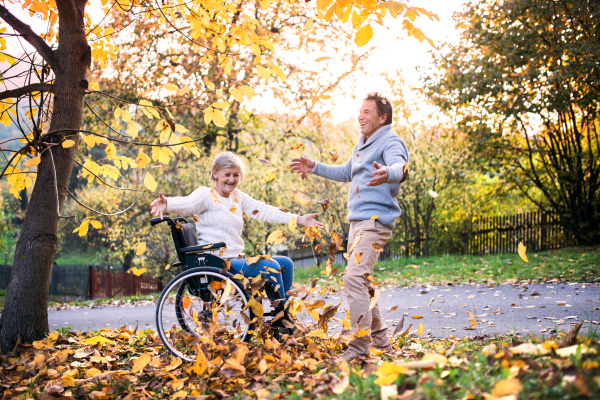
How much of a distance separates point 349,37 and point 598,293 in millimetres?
→ 9876

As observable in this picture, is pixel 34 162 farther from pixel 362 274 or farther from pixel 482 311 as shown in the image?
pixel 482 311

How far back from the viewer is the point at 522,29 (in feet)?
37.9

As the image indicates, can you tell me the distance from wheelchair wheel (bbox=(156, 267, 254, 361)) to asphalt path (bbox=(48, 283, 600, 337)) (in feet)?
1.94

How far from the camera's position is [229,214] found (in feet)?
12.1

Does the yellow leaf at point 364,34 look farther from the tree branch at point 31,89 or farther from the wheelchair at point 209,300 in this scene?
the tree branch at point 31,89

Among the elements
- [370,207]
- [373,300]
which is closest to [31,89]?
[370,207]

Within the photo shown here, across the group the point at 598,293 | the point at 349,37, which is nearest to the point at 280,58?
the point at 349,37

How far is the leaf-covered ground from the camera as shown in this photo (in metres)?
1.71

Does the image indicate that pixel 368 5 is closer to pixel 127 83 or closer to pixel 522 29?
pixel 522 29

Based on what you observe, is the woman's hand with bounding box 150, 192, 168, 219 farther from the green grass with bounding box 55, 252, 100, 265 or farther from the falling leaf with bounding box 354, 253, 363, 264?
the green grass with bounding box 55, 252, 100, 265

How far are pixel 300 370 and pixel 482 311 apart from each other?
3.11 meters

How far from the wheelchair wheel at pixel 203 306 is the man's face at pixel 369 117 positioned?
1.50 metres

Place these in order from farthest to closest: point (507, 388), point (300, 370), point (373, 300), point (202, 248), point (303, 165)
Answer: point (303, 165) → point (202, 248) → point (373, 300) → point (300, 370) → point (507, 388)

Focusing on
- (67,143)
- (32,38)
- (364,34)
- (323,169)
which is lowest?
(323,169)
